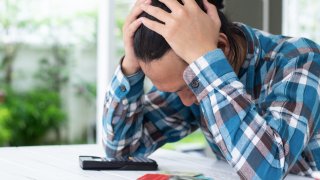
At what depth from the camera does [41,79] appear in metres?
5.44

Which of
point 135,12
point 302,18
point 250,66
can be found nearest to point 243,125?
point 250,66

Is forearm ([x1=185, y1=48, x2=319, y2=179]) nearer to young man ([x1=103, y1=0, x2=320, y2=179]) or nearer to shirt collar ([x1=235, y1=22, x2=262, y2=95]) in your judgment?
young man ([x1=103, y1=0, x2=320, y2=179])

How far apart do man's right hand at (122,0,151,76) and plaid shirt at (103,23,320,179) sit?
0.07 ft

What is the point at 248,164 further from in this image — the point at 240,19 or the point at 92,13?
the point at 92,13

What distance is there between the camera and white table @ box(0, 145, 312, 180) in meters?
1.17

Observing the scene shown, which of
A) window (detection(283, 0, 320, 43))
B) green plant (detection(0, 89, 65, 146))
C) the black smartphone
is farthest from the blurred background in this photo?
the black smartphone

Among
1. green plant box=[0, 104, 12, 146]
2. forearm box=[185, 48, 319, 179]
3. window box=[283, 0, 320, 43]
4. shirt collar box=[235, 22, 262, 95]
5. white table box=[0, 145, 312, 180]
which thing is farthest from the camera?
green plant box=[0, 104, 12, 146]

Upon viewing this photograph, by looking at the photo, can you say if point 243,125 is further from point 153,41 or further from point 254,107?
point 153,41

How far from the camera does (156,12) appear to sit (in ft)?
3.80

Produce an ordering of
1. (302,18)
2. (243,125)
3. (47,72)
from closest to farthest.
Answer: (243,125)
(302,18)
(47,72)

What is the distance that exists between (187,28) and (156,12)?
0.26 ft

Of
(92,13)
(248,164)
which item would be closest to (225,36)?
(248,164)

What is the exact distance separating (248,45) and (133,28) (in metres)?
0.28

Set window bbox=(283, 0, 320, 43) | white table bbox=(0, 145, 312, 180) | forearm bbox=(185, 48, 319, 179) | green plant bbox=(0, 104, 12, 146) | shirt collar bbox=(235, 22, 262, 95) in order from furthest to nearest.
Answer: green plant bbox=(0, 104, 12, 146) → window bbox=(283, 0, 320, 43) → shirt collar bbox=(235, 22, 262, 95) → white table bbox=(0, 145, 312, 180) → forearm bbox=(185, 48, 319, 179)
